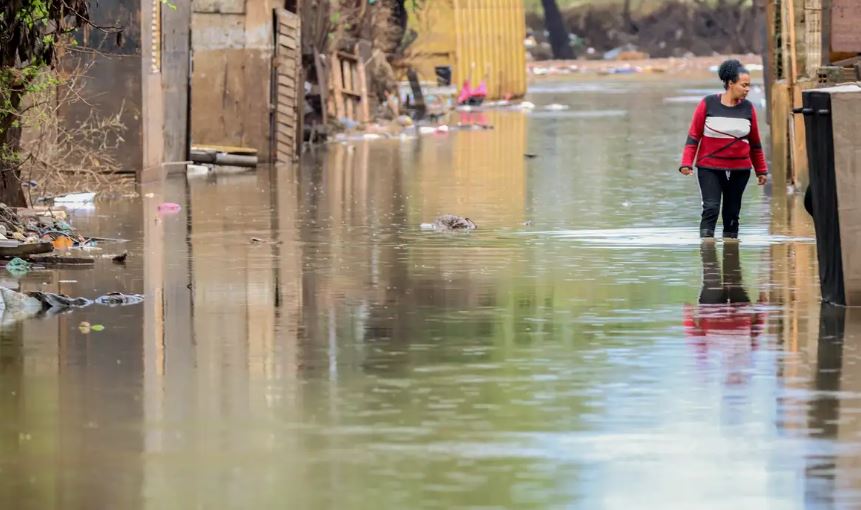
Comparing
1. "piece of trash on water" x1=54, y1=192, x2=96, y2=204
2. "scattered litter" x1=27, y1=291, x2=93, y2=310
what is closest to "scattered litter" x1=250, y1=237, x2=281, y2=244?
"scattered litter" x1=27, y1=291, x2=93, y2=310

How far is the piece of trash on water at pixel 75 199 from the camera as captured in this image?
2084 cm

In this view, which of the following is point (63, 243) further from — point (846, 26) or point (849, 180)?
point (846, 26)

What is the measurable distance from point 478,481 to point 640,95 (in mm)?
51024

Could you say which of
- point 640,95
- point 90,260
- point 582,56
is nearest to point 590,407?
point 90,260

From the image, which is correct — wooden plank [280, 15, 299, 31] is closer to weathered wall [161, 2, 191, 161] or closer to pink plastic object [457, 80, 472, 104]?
weathered wall [161, 2, 191, 161]

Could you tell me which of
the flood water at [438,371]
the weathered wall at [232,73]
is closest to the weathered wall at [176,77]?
the weathered wall at [232,73]

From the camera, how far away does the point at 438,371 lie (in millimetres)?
9984

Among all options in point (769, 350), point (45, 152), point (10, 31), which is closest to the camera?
point (769, 350)

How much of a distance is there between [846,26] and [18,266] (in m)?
7.63

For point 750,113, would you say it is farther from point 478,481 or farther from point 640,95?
point 640,95

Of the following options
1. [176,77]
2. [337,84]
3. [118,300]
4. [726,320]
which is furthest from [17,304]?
[337,84]

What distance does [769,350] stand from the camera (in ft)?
34.7

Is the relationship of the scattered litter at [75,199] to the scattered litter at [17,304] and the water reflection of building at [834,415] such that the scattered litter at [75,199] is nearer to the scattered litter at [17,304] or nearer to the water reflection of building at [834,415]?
the scattered litter at [17,304]

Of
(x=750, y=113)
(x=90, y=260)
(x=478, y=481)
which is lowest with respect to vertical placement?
(x=478, y=481)
